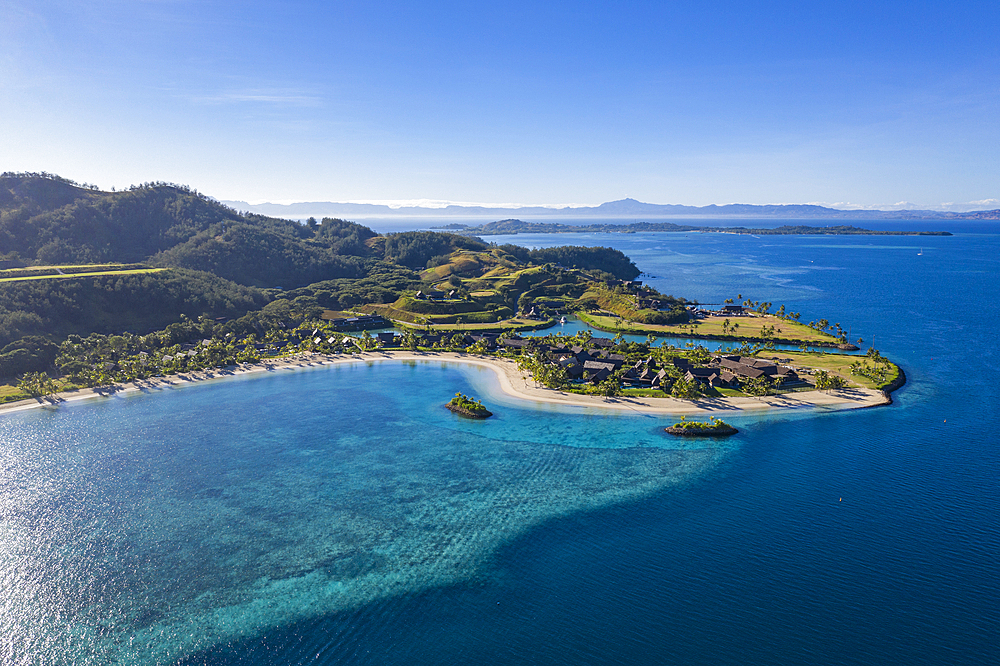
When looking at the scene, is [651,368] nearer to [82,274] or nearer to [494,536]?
[494,536]

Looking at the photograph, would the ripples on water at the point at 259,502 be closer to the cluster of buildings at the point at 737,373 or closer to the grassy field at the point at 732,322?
the cluster of buildings at the point at 737,373

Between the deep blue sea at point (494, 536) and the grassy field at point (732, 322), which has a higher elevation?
the grassy field at point (732, 322)

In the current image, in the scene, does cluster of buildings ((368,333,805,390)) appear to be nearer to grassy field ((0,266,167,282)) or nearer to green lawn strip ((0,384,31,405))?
green lawn strip ((0,384,31,405))

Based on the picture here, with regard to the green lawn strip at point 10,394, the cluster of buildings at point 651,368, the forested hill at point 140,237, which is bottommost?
the green lawn strip at point 10,394

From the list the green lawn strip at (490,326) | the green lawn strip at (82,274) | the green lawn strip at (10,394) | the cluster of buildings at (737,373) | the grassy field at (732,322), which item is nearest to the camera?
the green lawn strip at (10,394)

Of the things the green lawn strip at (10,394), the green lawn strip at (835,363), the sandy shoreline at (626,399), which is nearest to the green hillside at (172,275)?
the green lawn strip at (10,394)
